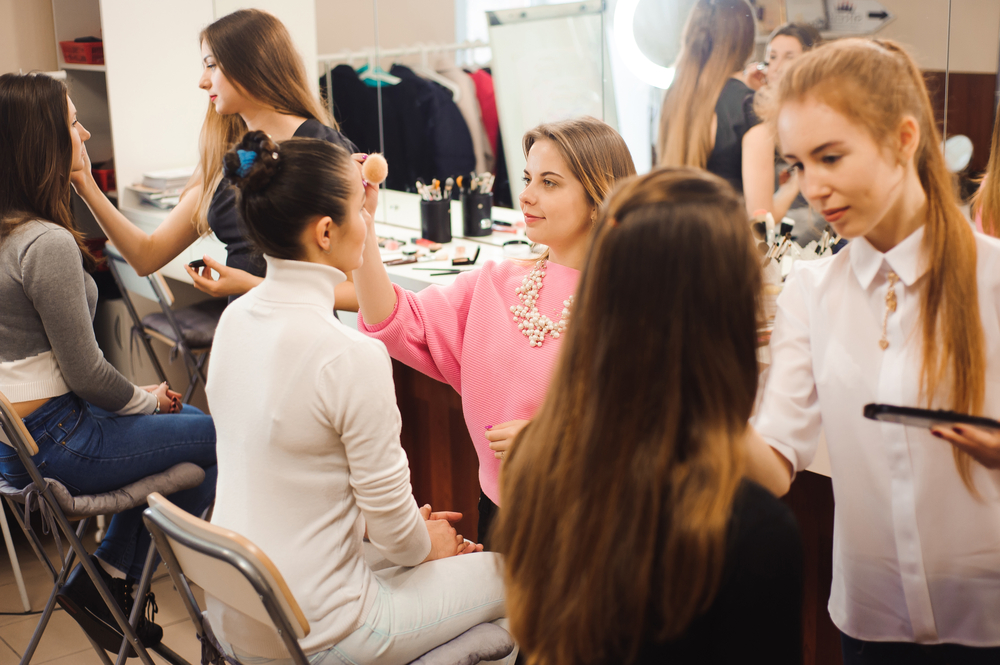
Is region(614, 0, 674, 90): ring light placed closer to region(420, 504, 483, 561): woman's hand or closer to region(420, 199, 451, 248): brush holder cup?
region(420, 199, 451, 248): brush holder cup

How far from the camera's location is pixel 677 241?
69 centimetres

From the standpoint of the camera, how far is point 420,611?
121 centimetres

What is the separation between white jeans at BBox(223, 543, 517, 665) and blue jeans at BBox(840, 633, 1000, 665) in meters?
0.47

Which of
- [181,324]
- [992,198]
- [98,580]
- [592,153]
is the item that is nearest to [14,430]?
[98,580]

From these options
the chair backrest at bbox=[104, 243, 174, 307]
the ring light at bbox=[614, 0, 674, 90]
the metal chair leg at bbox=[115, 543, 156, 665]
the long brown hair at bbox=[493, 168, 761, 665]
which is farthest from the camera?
the chair backrest at bbox=[104, 243, 174, 307]

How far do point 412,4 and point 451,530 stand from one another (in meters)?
2.90

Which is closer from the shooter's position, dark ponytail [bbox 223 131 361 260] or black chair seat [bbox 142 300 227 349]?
dark ponytail [bbox 223 131 361 260]

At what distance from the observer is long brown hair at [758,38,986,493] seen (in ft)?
2.92

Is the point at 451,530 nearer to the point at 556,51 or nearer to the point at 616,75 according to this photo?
the point at 616,75

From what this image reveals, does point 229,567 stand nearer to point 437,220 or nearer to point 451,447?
point 451,447

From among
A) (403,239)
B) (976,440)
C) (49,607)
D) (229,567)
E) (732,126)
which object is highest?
(732,126)

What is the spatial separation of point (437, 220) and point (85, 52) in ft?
5.70

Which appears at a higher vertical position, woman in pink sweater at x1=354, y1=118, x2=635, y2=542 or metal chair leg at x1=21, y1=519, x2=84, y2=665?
woman in pink sweater at x1=354, y1=118, x2=635, y2=542

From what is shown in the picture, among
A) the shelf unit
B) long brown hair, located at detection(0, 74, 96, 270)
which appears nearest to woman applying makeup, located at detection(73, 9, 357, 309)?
long brown hair, located at detection(0, 74, 96, 270)
